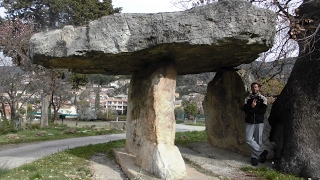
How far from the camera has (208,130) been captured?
926 centimetres

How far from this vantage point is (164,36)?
541 centimetres

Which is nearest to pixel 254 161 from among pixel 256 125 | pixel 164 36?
pixel 256 125

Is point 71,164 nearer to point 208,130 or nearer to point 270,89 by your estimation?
point 208,130

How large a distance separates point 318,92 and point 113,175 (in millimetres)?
4357

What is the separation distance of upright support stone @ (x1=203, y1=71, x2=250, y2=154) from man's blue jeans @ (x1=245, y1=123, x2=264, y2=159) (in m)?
0.73

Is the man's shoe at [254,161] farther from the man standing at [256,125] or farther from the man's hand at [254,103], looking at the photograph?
the man's hand at [254,103]

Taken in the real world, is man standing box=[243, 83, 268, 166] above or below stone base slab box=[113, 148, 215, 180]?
above

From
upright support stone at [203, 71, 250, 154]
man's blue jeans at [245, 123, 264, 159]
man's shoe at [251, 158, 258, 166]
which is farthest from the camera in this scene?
upright support stone at [203, 71, 250, 154]

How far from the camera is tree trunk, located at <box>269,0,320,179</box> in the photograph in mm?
6066

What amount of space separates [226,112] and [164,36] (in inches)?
155

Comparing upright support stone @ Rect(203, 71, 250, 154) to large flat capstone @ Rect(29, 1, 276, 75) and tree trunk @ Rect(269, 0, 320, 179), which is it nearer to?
tree trunk @ Rect(269, 0, 320, 179)

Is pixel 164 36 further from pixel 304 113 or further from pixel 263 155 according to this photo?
pixel 263 155

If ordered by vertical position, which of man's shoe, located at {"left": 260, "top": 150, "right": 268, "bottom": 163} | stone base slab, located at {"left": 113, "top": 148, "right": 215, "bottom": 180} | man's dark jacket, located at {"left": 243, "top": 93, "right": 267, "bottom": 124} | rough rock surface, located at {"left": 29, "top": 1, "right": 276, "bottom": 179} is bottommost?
stone base slab, located at {"left": 113, "top": 148, "right": 215, "bottom": 180}

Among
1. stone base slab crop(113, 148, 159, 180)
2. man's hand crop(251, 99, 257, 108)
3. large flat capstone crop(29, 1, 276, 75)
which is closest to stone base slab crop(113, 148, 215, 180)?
stone base slab crop(113, 148, 159, 180)
